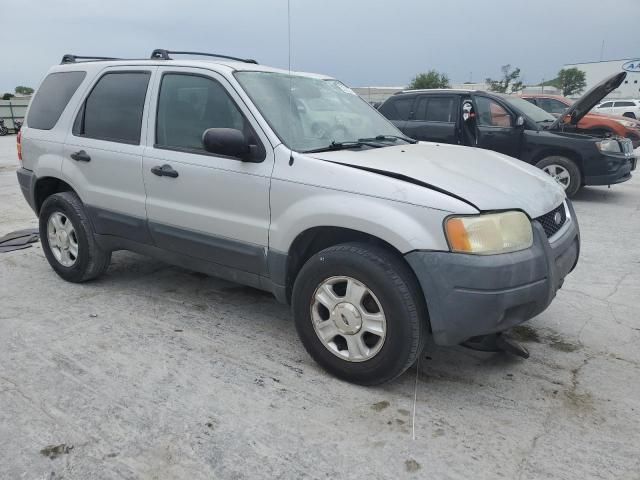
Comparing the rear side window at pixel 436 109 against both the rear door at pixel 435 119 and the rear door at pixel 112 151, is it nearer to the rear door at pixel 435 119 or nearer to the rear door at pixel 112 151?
the rear door at pixel 435 119

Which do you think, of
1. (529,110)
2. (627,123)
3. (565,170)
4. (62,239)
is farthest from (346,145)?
(627,123)

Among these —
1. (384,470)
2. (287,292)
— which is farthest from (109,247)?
(384,470)

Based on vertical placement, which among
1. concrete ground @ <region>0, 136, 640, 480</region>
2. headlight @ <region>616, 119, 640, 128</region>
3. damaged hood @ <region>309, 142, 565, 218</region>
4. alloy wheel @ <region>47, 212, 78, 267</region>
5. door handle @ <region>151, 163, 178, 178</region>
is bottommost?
concrete ground @ <region>0, 136, 640, 480</region>

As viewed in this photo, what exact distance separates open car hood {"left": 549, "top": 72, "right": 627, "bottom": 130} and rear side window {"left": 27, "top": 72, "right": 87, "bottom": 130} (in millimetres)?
7249

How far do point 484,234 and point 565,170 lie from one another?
6.74 meters

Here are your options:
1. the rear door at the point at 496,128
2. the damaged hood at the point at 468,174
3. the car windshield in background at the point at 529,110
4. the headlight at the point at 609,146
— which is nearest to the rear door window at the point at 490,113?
the rear door at the point at 496,128

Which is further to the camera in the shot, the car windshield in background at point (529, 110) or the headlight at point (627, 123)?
the headlight at point (627, 123)

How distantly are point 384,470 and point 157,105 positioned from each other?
9.40ft

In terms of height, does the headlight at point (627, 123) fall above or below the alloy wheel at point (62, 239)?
above

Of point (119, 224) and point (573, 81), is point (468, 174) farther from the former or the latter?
point (573, 81)

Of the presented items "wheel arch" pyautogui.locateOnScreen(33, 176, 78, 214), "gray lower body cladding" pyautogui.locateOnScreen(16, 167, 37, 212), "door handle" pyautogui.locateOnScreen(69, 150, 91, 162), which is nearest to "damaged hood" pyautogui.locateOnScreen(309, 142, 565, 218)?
"door handle" pyautogui.locateOnScreen(69, 150, 91, 162)

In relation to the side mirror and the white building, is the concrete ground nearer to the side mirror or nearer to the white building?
the side mirror

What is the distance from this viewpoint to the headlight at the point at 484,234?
8.84 feet

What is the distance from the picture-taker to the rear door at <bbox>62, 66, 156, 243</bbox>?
4.01 metres
